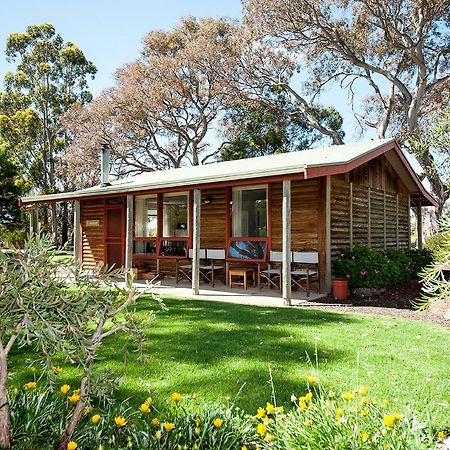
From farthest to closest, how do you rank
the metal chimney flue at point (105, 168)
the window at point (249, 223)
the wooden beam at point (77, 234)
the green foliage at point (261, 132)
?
the green foliage at point (261, 132) < the metal chimney flue at point (105, 168) < the wooden beam at point (77, 234) < the window at point (249, 223)

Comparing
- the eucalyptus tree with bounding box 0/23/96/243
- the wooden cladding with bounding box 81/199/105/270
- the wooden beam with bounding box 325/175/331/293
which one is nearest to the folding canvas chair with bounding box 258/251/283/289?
the wooden beam with bounding box 325/175/331/293

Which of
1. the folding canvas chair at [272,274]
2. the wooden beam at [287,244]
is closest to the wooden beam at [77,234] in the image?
the folding canvas chair at [272,274]

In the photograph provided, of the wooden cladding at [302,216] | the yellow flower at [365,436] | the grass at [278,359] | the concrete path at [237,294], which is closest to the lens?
the yellow flower at [365,436]

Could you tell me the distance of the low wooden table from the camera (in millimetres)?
10413

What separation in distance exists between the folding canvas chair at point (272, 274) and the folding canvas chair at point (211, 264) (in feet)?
3.90

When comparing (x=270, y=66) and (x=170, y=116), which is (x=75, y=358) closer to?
(x=270, y=66)

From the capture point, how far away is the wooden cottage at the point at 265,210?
941 centimetres

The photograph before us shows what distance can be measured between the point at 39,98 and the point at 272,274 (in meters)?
26.0

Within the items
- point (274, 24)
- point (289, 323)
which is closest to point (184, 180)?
point (289, 323)

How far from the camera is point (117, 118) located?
25.8m

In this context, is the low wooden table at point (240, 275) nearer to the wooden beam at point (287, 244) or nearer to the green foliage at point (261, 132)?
the wooden beam at point (287, 244)

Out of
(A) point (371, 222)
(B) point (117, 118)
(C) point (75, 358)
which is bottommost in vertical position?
(C) point (75, 358)

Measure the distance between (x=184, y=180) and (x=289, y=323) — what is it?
16.4 ft

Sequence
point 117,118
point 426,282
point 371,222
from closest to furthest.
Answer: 1. point 426,282
2. point 371,222
3. point 117,118
